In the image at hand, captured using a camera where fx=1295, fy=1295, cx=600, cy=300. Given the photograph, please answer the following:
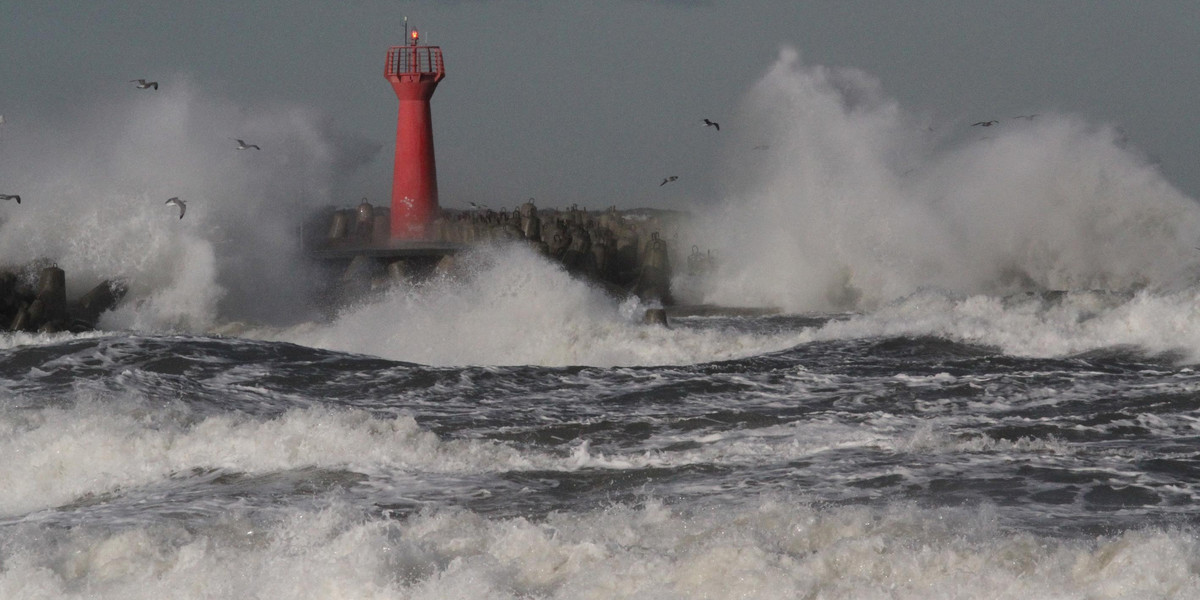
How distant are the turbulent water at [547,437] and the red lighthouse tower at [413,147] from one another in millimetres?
5215

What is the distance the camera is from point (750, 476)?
7305 mm

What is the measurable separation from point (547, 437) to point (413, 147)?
55.4ft

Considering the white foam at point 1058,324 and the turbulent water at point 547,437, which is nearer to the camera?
the turbulent water at point 547,437

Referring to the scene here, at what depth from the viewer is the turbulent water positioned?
5.32 meters

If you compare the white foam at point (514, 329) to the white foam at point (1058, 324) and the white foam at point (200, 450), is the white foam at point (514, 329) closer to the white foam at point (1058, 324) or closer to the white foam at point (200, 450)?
the white foam at point (1058, 324)

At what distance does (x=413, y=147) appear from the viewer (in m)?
24.7

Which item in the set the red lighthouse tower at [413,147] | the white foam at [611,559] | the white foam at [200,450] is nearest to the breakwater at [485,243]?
the red lighthouse tower at [413,147]

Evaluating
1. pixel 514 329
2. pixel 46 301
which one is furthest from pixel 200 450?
pixel 46 301

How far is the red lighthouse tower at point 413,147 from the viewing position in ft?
79.8

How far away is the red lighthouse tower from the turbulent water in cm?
522

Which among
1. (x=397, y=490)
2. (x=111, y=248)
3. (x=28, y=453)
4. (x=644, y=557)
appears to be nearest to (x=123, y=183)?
(x=111, y=248)

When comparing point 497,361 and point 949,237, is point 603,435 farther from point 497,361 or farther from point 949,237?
point 949,237

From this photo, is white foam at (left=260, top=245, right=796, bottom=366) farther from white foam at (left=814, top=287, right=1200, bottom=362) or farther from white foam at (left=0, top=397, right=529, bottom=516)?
white foam at (left=0, top=397, right=529, bottom=516)

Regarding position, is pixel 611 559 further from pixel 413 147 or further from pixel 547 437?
pixel 413 147
